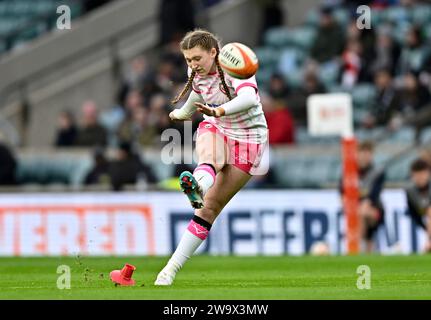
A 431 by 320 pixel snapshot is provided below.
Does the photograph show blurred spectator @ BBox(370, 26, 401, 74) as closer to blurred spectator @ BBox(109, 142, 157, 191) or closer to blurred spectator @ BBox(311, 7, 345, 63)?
blurred spectator @ BBox(311, 7, 345, 63)

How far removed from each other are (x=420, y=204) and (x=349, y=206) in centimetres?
103

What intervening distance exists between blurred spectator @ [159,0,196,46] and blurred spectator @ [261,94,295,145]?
3.99 metres

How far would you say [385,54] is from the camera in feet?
77.5

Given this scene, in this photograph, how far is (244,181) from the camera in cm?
1180

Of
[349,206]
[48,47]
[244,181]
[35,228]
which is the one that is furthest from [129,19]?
[244,181]

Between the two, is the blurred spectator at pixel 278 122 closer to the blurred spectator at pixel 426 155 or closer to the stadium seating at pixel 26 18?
the blurred spectator at pixel 426 155

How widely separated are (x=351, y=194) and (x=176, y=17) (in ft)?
27.4

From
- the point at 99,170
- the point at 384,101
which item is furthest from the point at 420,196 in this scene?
the point at 99,170

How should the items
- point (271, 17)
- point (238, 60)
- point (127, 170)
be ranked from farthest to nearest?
point (271, 17) → point (127, 170) → point (238, 60)

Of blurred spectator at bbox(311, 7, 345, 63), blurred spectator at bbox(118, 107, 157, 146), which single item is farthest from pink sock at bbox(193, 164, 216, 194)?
blurred spectator at bbox(311, 7, 345, 63)

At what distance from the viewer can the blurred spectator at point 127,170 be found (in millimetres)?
21812

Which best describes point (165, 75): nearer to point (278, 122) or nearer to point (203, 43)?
point (278, 122)

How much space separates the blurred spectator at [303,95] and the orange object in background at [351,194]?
4257 millimetres
